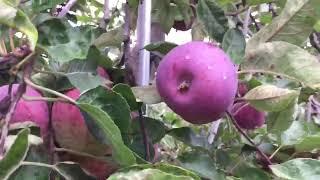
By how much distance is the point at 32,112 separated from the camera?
0.79 metres

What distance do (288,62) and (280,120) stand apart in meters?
0.12

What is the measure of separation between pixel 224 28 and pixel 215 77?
0.56 ft

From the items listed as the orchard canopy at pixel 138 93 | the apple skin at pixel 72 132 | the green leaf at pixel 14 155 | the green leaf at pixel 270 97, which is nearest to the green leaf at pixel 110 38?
the orchard canopy at pixel 138 93

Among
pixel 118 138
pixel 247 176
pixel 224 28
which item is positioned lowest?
pixel 247 176

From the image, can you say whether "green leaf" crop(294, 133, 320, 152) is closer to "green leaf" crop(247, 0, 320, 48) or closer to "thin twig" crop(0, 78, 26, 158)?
"green leaf" crop(247, 0, 320, 48)

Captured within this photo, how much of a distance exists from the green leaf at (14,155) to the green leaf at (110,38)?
14.0 inches

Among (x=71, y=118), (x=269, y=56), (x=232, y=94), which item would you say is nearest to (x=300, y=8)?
(x=269, y=56)

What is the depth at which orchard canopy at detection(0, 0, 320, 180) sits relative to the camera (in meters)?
0.67

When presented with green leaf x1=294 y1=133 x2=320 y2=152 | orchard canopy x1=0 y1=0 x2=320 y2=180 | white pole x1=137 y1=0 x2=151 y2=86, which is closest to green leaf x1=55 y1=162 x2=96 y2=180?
orchard canopy x1=0 y1=0 x2=320 y2=180

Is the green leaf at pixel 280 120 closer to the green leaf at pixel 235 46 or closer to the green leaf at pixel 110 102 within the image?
the green leaf at pixel 235 46

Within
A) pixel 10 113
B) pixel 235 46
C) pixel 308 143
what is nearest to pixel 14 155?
pixel 10 113

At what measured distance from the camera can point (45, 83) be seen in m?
0.83

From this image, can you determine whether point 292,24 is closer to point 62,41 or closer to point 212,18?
point 212,18

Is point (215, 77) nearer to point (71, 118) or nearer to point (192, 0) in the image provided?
point (71, 118)
